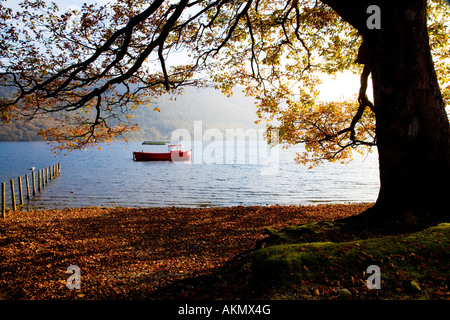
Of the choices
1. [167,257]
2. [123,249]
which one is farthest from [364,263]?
[123,249]

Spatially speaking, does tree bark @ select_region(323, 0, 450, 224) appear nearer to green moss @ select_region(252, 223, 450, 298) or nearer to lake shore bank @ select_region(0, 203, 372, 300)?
green moss @ select_region(252, 223, 450, 298)

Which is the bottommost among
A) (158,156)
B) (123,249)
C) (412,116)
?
(123,249)

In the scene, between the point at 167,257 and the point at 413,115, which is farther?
the point at 167,257

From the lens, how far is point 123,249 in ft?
26.4

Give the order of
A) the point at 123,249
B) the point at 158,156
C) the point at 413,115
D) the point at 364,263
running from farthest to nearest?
the point at 158,156 < the point at 123,249 < the point at 413,115 < the point at 364,263

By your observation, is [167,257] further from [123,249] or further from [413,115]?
[413,115]

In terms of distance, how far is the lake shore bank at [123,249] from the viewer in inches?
204

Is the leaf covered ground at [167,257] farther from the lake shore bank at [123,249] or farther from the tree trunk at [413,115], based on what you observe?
the tree trunk at [413,115]

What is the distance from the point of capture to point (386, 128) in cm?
571

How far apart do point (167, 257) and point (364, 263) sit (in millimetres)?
5033

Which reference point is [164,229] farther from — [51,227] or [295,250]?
[295,250]

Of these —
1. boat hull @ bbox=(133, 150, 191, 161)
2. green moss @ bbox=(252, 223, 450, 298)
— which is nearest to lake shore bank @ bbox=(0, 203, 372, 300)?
green moss @ bbox=(252, 223, 450, 298)

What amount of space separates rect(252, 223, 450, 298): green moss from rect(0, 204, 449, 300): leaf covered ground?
2 centimetres
